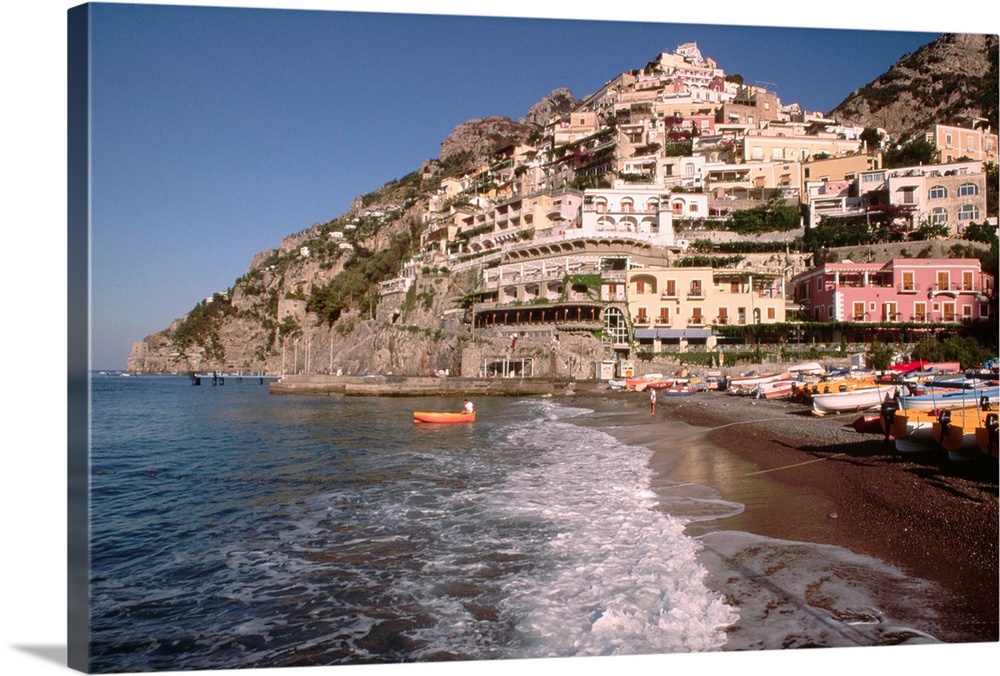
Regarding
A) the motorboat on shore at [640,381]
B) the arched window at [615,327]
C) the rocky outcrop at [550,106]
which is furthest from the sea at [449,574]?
the rocky outcrop at [550,106]

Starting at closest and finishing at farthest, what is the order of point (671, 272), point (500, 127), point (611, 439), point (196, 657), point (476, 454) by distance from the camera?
point (196, 657) → point (476, 454) → point (611, 439) → point (671, 272) → point (500, 127)

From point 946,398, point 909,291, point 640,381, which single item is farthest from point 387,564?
point 640,381

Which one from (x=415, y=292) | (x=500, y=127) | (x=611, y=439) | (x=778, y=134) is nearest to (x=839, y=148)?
(x=778, y=134)

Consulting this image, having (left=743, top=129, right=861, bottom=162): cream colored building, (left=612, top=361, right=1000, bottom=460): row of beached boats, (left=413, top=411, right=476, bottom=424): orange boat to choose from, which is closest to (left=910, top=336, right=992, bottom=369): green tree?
(left=612, top=361, right=1000, bottom=460): row of beached boats

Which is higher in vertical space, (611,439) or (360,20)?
(360,20)

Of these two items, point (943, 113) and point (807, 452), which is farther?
point (943, 113)

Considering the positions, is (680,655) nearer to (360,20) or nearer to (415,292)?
(360,20)

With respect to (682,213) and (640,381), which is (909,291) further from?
(682,213)
